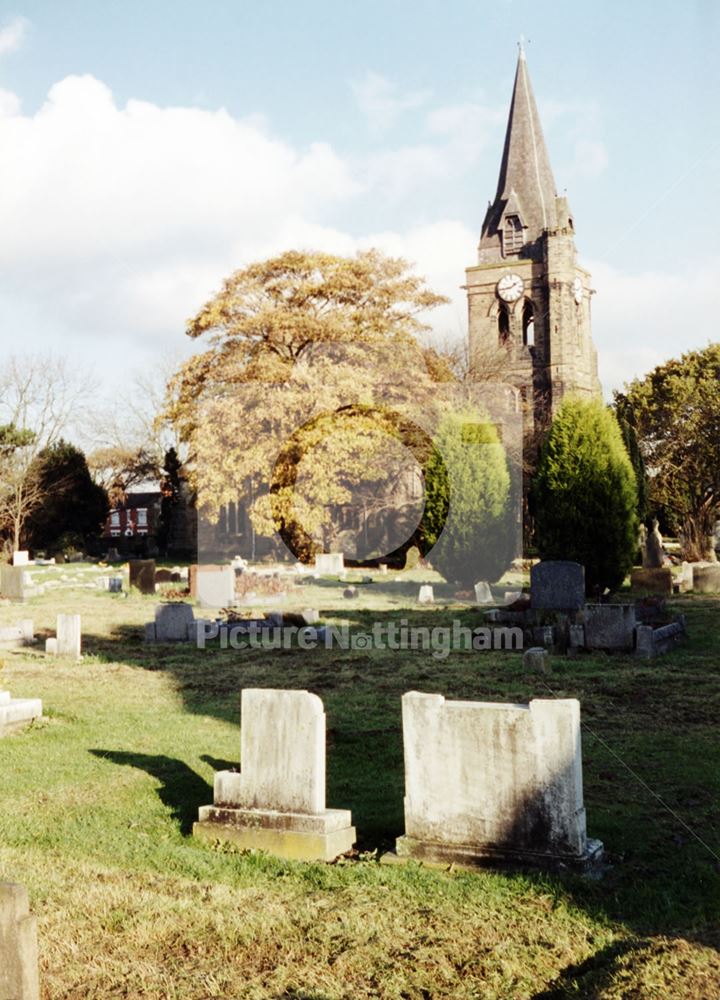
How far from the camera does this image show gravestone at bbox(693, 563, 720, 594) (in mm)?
22609

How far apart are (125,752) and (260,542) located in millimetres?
33251

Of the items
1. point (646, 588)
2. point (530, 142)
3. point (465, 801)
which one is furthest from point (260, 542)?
point (465, 801)

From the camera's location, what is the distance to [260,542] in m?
41.4

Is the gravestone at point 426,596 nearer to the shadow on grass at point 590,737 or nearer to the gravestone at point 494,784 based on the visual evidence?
the shadow on grass at point 590,737

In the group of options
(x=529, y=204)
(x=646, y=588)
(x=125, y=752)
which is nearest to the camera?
(x=125, y=752)

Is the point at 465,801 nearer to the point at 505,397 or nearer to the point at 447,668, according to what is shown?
the point at 447,668

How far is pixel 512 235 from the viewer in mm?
51750

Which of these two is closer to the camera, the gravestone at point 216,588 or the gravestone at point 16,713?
the gravestone at point 16,713

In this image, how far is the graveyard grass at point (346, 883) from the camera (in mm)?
3936

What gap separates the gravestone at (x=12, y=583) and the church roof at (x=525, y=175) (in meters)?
36.1

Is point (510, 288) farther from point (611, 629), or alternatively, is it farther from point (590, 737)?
point (590, 737)

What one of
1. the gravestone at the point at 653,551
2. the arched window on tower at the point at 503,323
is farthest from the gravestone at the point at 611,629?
the arched window on tower at the point at 503,323

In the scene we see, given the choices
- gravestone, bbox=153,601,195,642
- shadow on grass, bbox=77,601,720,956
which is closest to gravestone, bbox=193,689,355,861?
shadow on grass, bbox=77,601,720,956

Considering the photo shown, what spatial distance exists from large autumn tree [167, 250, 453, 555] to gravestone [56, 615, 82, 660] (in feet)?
53.9
